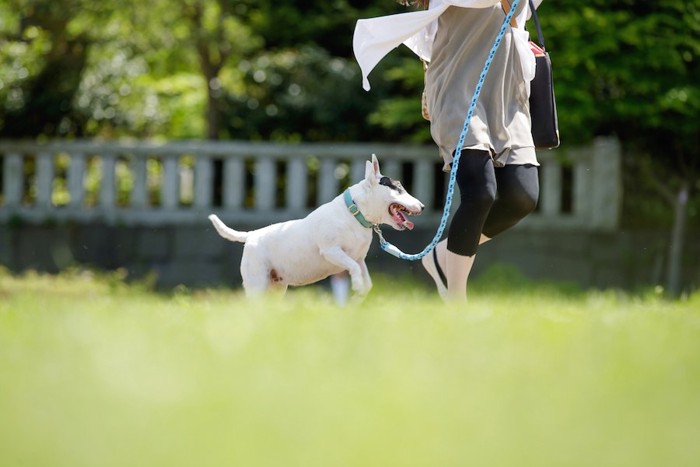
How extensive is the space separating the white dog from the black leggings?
0.23m

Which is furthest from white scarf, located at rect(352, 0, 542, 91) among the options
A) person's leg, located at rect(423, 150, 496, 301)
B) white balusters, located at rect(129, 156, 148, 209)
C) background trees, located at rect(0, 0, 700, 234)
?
white balusters, located at rect(129, 156, 148, 209)

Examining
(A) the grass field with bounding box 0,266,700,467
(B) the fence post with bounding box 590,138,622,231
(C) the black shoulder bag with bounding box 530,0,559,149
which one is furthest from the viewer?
(B) the fence post with bounding box 590,138,622,231

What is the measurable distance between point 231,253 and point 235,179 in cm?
77

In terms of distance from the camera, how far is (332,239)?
4.90 metres

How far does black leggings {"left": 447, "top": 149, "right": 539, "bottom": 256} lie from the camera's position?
15.8ft

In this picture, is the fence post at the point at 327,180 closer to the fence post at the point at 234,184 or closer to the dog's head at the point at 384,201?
the fence post at the point at 234,184

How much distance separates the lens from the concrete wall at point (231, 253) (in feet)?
36.9

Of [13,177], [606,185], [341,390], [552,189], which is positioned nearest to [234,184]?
[13,177]

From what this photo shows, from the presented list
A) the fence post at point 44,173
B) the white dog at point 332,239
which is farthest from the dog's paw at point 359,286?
the fence post at point 44,173

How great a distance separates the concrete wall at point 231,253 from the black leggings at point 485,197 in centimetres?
582

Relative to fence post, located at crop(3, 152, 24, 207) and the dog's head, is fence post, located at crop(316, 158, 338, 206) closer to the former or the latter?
fence post, located at crop(3, 152, 24, 207)

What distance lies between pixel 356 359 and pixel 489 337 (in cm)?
52

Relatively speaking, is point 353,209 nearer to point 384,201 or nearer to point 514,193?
point 384,201

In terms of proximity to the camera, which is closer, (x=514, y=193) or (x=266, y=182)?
(x=514, y=193)
